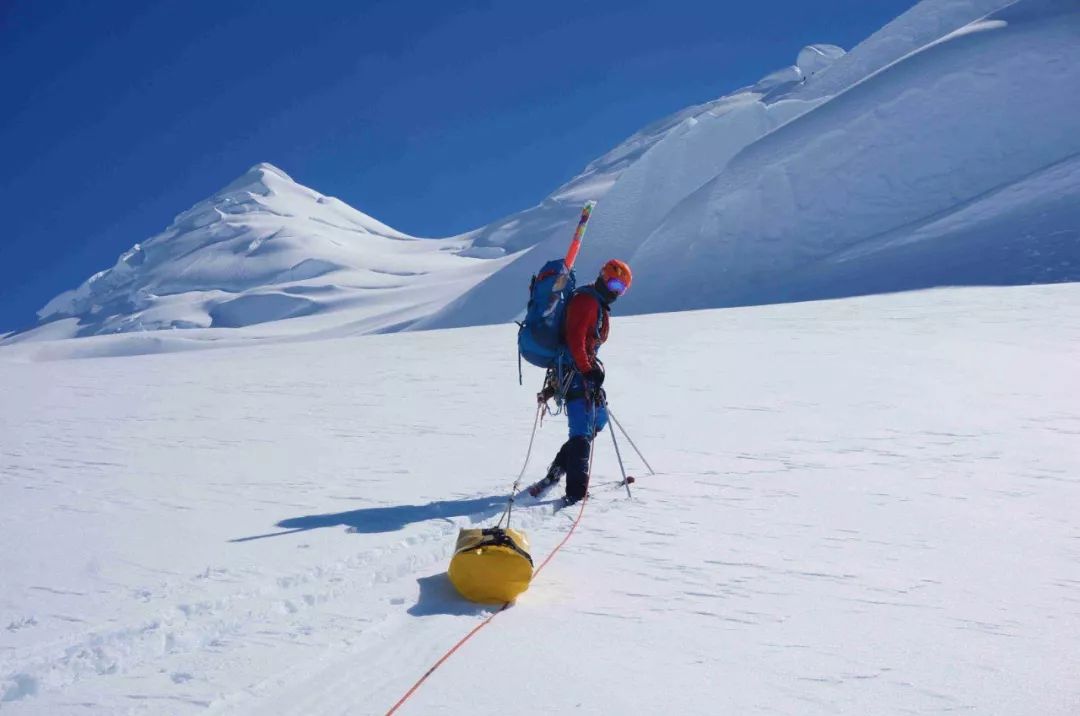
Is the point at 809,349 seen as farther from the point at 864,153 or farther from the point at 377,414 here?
the point at 864,153

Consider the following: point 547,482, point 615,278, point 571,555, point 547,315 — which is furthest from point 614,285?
point 571,555

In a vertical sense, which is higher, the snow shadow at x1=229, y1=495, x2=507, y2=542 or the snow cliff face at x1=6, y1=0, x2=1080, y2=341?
the snow cliff face at x1=6, y1=0, x2=1080, y2=341

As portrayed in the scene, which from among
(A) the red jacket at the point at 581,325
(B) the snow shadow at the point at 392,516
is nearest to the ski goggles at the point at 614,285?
(A) the red jacket at the point at 581,325

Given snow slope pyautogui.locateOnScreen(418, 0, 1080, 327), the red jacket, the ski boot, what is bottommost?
the ski boot

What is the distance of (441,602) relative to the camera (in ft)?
12.4

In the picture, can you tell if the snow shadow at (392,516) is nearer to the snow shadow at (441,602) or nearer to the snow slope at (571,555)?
the snow slope at (571,555)

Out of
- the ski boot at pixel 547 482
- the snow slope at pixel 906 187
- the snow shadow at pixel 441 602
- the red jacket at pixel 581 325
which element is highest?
the snow slope at pixel 906 187

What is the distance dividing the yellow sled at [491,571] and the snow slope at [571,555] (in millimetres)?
93

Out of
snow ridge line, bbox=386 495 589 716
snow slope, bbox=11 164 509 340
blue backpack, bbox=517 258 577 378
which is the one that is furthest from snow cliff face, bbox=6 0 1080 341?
snow ridge line, bbox=386 495 589 716

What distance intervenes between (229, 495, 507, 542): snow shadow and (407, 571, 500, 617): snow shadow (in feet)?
3.31

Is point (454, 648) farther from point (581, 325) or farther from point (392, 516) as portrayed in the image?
point (581, 325)

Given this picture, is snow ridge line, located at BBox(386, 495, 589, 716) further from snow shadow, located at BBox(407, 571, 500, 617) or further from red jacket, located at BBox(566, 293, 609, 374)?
red jacket, located at BBox(566, 293, 609, 374)

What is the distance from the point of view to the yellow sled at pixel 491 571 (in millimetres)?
3691

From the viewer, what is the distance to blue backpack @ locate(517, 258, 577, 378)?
5.69 m
